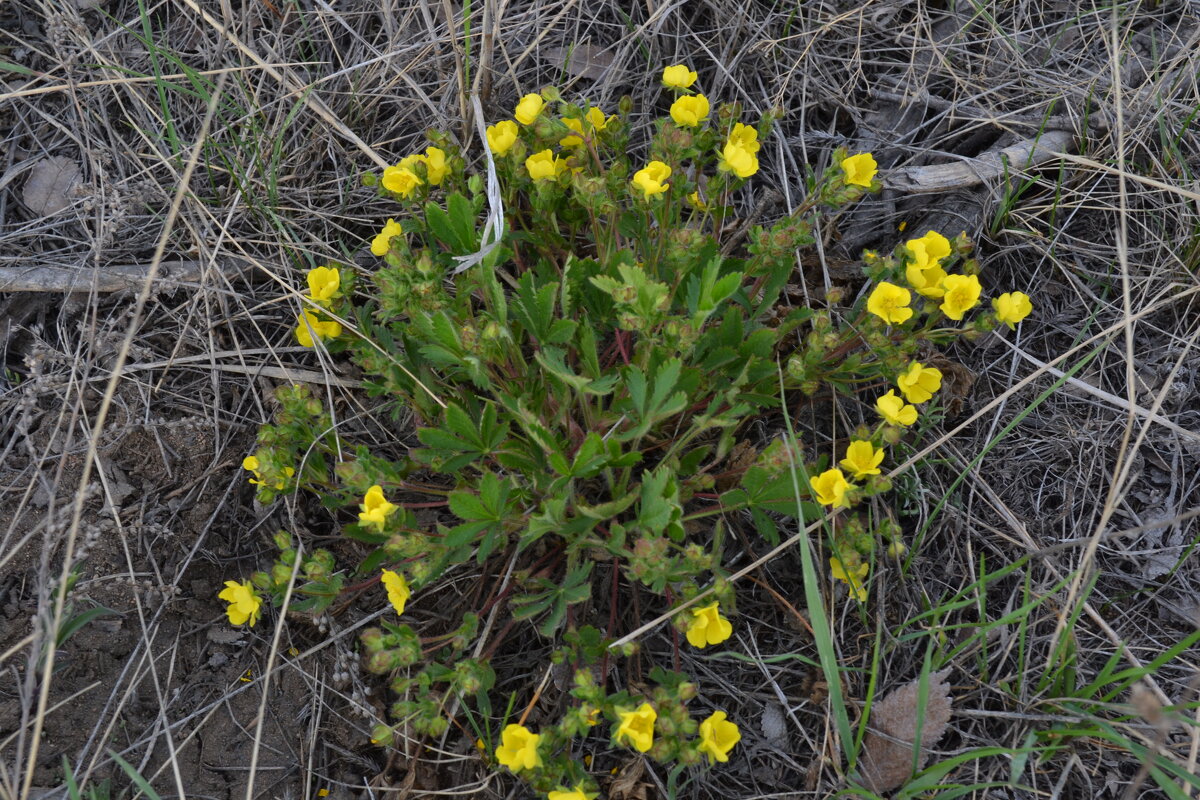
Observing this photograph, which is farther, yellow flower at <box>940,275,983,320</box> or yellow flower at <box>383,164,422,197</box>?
yellow flower at <box>383,164,422,197</box>

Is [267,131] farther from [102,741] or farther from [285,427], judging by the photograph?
[102,741]

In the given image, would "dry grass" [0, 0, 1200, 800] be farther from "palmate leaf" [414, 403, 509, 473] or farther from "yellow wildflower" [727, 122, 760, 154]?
"palmate leaf" [414, 403, 509, 473]

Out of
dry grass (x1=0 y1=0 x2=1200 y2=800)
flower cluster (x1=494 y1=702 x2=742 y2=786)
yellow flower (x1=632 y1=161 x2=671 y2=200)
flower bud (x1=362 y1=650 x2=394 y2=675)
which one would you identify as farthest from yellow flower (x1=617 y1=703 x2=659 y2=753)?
yellow flower (x1=632 y1=161 x2=671 y2=200)

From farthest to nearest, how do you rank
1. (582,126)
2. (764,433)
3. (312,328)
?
1. (764,433)
2. (312,328)
3. (582,126)

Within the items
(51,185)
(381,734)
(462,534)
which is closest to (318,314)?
(462,534)

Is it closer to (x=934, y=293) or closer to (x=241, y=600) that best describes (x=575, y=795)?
(x=241, y=600)
